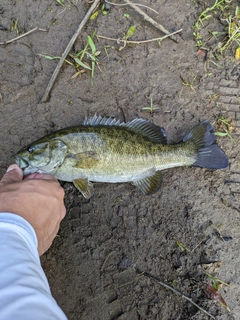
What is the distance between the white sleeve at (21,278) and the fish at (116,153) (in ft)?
3.24

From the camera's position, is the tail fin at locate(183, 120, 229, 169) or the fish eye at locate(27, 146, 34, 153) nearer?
the fish eye at locate(27, 146, 34, 153)

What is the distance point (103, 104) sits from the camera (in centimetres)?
382

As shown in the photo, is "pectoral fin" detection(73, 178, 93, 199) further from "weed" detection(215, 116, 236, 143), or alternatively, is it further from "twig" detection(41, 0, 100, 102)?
"weed" detection(215, 116, 236, 143)

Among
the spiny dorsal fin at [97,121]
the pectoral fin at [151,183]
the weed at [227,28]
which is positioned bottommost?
the pectoral fin at [151,183]

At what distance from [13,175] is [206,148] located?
2.02 metres

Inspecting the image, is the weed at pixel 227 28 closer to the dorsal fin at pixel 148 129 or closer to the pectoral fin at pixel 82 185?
the dorsal fin at pixel 148 129

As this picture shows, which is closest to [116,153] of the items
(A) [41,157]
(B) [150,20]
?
(A) [41,157]

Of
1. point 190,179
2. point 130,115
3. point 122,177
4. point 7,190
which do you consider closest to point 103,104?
point 130,115

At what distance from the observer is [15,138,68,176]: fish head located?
3205 mm

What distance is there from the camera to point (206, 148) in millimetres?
3498

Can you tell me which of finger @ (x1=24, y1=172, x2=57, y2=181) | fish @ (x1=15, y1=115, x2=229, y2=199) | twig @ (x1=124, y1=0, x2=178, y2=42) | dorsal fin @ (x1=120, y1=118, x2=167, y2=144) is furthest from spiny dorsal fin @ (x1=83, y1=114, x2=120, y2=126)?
twig @ (x1=124, y1=0, x2=178, y2=42)

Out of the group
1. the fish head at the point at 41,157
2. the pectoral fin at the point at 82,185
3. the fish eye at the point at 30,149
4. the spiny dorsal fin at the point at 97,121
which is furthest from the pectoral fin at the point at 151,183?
the fish eye at the point at 30,149

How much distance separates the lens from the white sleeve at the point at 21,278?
1.73 metres

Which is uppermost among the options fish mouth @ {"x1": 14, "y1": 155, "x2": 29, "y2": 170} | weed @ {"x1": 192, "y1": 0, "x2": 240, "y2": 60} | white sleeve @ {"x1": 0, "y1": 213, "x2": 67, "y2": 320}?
weed @ {"x1": 192, "y1": 0, "x2": 240, "y2": 60}
